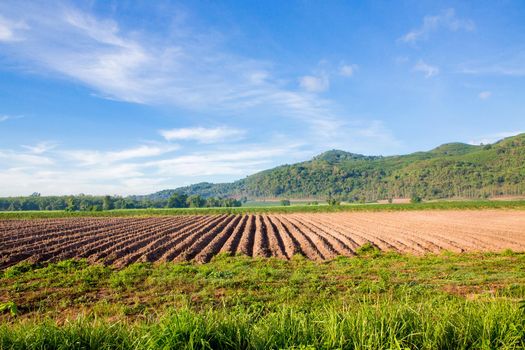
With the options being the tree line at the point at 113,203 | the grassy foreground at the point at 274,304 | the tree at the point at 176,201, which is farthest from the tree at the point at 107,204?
the grassy foreground at the point at 274,304

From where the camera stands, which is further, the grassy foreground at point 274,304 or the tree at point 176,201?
the tree at point 176,201

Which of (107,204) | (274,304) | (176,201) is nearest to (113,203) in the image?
(107,204)

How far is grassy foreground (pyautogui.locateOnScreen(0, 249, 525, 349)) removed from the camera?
3664 millimetres

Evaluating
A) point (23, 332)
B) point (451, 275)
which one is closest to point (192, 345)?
point (23, 332)

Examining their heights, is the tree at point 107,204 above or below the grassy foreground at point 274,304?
above

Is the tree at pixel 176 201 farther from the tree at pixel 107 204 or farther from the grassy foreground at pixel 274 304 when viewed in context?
the grassy foreground at pixel 274 304

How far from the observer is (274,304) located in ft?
30.1

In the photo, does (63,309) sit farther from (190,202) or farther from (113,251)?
(190,202)

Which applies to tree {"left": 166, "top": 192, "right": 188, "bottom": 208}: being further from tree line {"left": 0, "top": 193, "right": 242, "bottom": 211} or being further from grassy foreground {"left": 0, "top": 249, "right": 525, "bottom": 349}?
grassy foreground {"left": 0, "top": 249, "right": 525, "bottom": 349}

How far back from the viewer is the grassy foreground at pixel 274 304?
12.0 ft

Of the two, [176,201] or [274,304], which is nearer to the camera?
[274,304]

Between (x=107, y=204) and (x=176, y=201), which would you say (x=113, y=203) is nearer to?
(x=107, y=204)

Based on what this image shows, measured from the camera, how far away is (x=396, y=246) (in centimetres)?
2230

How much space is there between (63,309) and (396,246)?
19.7m
